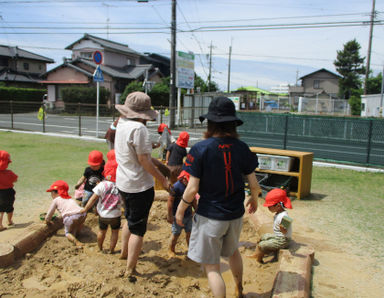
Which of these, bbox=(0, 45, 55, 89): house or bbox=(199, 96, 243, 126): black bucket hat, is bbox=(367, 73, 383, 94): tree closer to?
bbox=(0, 45, 55, 89): house

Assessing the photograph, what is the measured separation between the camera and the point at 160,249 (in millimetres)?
4074

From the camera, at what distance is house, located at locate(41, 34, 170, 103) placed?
3728 centimetres

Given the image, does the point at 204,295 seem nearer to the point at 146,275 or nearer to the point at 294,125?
the point at 146,275

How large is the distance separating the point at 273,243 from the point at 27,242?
9.02ft

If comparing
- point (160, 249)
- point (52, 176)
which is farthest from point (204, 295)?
point (52, 176)

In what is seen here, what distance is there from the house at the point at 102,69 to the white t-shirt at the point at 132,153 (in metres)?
33.4

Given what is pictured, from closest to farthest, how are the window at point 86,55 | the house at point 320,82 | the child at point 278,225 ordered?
the child at point 278,225, the window at point 86,55, the house at point 320,82

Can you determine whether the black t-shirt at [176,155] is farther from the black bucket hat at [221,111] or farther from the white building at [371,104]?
the white building at [371,104]

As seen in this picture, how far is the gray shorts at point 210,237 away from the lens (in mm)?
2525

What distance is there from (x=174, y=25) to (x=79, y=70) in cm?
2043

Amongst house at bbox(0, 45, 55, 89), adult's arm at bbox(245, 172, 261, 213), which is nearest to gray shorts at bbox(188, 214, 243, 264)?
adult's arm at bbox(245, 172, 261, 213)

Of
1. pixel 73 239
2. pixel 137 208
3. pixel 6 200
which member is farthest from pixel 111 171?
pixel 6 200

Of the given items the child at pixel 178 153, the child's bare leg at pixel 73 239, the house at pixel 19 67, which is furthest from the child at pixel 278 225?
the house at pixel 19 67

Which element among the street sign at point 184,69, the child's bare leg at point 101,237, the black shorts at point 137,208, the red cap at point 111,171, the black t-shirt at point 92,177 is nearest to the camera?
the black shorts at point 137,208
